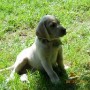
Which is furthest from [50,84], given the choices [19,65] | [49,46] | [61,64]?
[19,65]

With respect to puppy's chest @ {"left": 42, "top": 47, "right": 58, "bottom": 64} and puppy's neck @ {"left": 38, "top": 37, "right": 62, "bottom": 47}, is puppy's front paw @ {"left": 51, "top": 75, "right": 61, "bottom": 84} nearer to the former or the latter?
puppy's chest @ {"left": 42, "top": 47, "right": 58, "bottom": 64}

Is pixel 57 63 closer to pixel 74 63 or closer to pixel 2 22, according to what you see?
pixel 74 63

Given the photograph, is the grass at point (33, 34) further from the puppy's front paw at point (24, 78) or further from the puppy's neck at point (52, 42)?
the puppy's neck at point (52, 42)

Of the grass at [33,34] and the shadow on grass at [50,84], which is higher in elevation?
the grass at [33,34]

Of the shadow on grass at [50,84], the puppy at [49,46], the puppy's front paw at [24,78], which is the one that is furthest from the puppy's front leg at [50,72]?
the puppy's front paw at [24,78]

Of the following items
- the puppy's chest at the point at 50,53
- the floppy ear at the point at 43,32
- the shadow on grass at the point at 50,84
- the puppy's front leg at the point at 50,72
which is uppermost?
the floppy ear at the point at 43,32

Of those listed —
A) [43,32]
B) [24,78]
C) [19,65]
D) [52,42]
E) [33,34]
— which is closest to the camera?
[43,32]

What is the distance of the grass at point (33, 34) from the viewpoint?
19.2 ft

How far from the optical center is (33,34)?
812 cm

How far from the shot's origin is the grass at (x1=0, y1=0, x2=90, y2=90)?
5844mm

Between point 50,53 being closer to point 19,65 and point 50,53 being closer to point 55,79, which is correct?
point 55,79

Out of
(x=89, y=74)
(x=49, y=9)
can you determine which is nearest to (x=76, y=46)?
(x=89, y=74)

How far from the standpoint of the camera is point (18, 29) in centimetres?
854

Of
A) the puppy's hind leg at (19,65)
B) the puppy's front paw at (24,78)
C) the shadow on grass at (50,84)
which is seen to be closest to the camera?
the shadow on grass at (50,84)
